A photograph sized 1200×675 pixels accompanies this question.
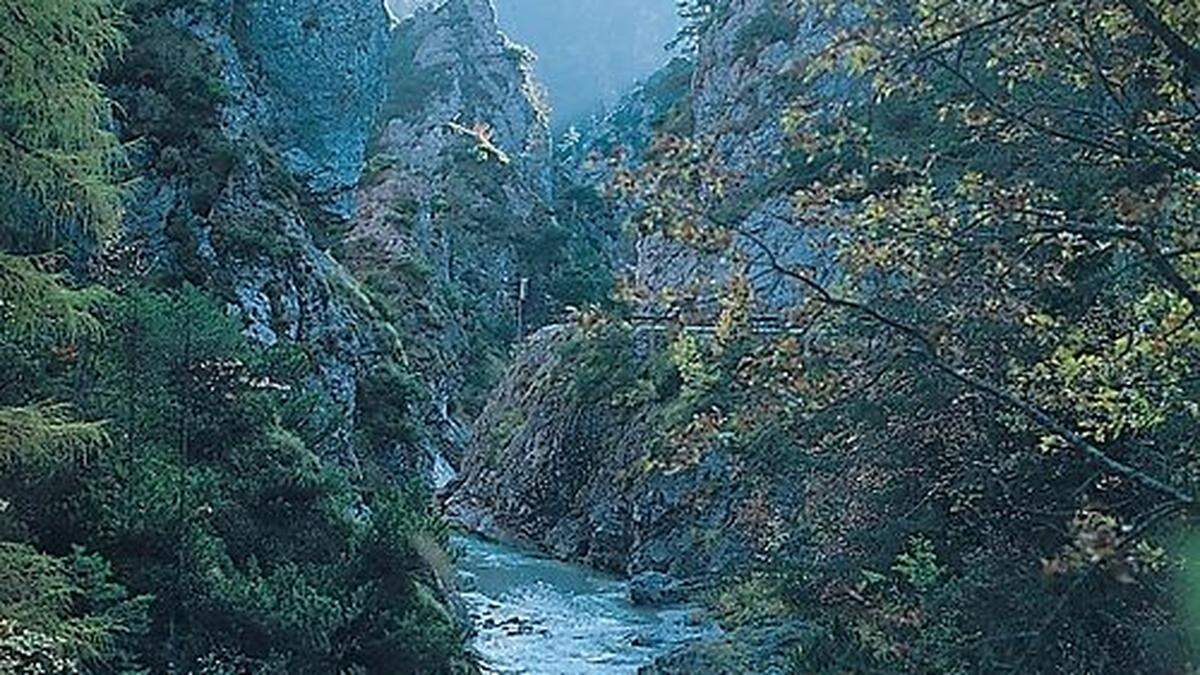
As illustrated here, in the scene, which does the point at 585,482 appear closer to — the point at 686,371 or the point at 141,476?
the point at 141,476

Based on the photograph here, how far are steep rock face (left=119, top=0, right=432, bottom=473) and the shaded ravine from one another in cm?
302

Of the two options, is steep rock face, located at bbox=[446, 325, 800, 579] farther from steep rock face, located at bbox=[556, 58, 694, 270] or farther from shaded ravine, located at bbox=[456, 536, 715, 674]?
steep rock face, located at bbox=[556, 58, 694, 270]

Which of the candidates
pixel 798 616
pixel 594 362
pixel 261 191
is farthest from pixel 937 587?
pixel 594 362

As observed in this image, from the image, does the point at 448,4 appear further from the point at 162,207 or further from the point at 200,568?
the point at 200,568

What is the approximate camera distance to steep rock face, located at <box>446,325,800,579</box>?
21.1m

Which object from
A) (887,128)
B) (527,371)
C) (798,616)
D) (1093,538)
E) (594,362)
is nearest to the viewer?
(1093,538)

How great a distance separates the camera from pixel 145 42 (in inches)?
669

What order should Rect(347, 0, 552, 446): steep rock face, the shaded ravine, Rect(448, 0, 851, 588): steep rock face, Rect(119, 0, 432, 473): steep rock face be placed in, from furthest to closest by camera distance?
Rect(347, 0, 552, 446): steep rock face
Rect(448, 0, 851, 588): steep rock face
Rect(119, 0, 432, 473): steep rock face
the shaded ravine

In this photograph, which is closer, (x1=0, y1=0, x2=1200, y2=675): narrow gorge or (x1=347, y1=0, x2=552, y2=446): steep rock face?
(x1=0, y1=0, x2=1200, y2=675): narrow gorge

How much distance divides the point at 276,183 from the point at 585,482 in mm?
12590

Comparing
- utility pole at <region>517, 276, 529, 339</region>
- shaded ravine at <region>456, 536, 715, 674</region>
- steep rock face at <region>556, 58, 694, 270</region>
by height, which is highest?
steep rock face at <region>556, 58, 694, 270</region>

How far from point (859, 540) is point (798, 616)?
1543mm

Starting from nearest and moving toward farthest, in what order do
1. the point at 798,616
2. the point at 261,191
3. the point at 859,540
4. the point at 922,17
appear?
the point at 922,17, the point at 859,540, the point at 798,616, the point at 261,191

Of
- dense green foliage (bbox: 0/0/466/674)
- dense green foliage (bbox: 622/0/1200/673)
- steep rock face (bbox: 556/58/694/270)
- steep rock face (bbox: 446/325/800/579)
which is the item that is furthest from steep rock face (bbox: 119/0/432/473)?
dense green foliage (bbox: 622/0/1200/673)
